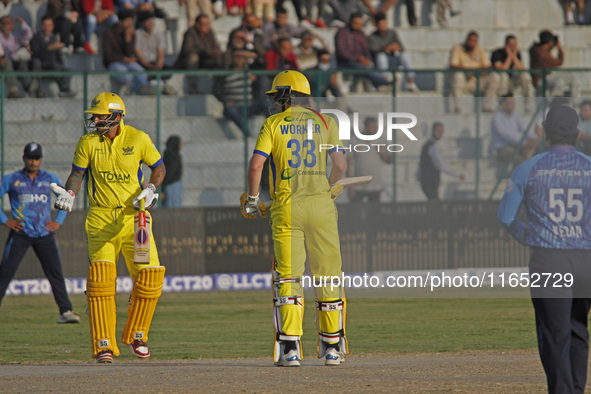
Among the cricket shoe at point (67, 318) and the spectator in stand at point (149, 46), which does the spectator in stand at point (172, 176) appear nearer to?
the spectator in stand at point (149, 46)

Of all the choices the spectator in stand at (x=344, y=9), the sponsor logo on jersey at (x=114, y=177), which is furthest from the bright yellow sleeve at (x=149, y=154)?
the spectator in stand at (x=344, y=9)

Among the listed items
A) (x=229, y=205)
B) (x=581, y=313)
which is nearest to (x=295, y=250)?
(x=581, y=313)

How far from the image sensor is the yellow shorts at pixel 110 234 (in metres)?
9.64

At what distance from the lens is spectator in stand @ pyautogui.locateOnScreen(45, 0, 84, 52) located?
65.9 feet

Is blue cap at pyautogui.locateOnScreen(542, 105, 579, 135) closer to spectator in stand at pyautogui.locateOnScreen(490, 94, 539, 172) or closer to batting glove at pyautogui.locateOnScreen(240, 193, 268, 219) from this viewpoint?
batting glove at pyautogui.locateOnScreen(240, 193, 268, 219)

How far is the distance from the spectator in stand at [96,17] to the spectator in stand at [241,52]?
2628mm

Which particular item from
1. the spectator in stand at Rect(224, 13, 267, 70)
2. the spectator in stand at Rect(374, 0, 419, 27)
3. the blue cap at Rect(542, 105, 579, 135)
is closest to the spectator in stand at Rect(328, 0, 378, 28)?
the spectator in stand at Rect(374, 0, 419, 27)

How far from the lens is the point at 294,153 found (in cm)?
897

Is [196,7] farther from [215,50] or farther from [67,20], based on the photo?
[67,20]

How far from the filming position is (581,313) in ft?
22.1

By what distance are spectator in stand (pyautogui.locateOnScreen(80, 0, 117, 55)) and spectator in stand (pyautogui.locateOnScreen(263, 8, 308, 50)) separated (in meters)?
3.12

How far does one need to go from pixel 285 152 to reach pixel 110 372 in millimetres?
2410

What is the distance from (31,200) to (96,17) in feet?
27.1

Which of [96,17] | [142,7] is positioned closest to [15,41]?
[96,17]
